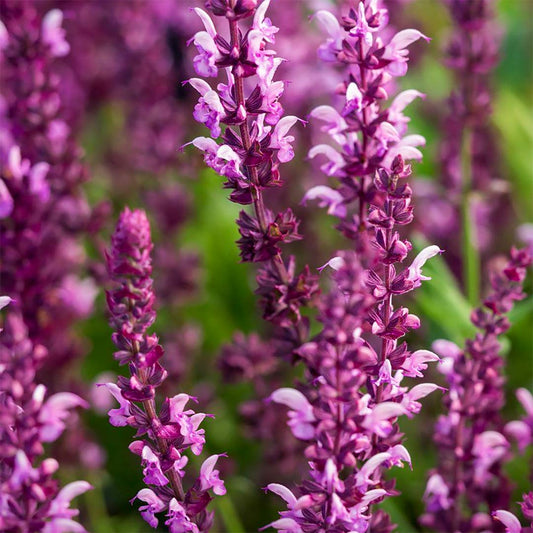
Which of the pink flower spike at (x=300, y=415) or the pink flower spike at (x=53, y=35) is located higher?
the pink flower spike at (x=53, y=35)

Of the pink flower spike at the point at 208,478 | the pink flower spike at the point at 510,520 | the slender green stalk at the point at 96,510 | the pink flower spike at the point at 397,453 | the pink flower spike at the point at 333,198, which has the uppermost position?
→ the pink flower spike at the point at 333,198

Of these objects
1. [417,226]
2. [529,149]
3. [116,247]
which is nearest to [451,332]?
[417,226]

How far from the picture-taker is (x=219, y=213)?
9.41 ft

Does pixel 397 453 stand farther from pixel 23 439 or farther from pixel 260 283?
pixel 23 439

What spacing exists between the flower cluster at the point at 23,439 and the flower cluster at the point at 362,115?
0.55 m

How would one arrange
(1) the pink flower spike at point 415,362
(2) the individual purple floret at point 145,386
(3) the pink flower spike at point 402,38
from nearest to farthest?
1. (2) the individual purple floret at point 145,386
2. (1) the pink flower spike at point 415,362
3. (3) the pink flower spike at point 402,38

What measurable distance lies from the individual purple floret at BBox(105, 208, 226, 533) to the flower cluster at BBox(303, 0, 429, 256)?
1.20 ft

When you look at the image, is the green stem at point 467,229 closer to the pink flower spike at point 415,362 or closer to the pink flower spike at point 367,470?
the pink flower spike at point 415,362

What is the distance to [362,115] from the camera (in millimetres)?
1270

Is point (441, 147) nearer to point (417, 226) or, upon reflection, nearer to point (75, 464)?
point (417, 226)

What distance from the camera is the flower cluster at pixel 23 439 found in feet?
3.34

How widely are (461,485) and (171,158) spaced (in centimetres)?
148

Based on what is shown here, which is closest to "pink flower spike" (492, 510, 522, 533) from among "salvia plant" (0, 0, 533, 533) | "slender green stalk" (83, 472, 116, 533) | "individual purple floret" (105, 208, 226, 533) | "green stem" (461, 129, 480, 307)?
"salvia plant" (0, 0, 533, 533)

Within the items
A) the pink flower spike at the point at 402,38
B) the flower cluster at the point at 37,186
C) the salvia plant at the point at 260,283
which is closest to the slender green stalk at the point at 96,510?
the salvia plant at the point at 260,283
